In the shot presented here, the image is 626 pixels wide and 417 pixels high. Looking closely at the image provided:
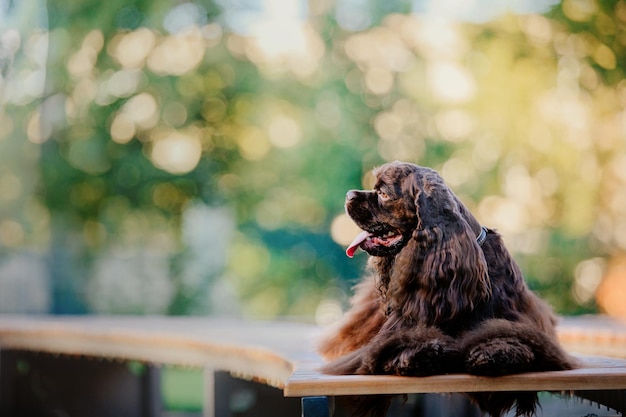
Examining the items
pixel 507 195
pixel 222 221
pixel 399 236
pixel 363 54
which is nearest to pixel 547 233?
pixel 507 195

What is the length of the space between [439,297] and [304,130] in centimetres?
693

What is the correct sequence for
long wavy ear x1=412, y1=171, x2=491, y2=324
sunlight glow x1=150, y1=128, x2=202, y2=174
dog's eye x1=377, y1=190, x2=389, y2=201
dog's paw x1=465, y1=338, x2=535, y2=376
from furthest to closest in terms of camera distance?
sunlight glow x1=150, y1=128, x2=202, y2=174, dog's eye x1=377, y1=190, x2=389, y2=201, long wavy ear x1=412, y1=171, x2=491, y2=324, dog's paw x1=465, y1=338, x2=535, y2=376

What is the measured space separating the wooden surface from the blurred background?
3643 mm

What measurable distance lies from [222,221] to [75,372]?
4246 millimetres

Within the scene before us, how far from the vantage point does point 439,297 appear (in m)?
2.00

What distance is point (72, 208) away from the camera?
351 inches

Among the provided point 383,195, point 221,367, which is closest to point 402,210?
point 383,195

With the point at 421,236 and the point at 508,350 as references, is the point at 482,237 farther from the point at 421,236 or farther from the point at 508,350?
the point at 508,350

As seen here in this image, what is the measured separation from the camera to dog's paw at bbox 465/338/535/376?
1878 millimetres

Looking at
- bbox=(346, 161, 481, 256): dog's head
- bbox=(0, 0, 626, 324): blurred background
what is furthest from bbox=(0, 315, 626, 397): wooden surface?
bbox=(0, 0, 626, 324): blurred background

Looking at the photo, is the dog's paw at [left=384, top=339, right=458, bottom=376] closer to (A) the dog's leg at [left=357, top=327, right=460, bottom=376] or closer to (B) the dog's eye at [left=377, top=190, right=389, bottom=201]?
(A) the dog's leg at [left=357, top=327, right=460, bottom=376]

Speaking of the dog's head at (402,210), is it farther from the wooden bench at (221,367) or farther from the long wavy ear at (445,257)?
the wooden bench at (221,367)

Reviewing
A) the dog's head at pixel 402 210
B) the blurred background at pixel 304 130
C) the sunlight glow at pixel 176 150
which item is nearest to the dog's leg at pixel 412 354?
the dog's head at pixel 402 210

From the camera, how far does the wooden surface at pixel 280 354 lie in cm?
190
